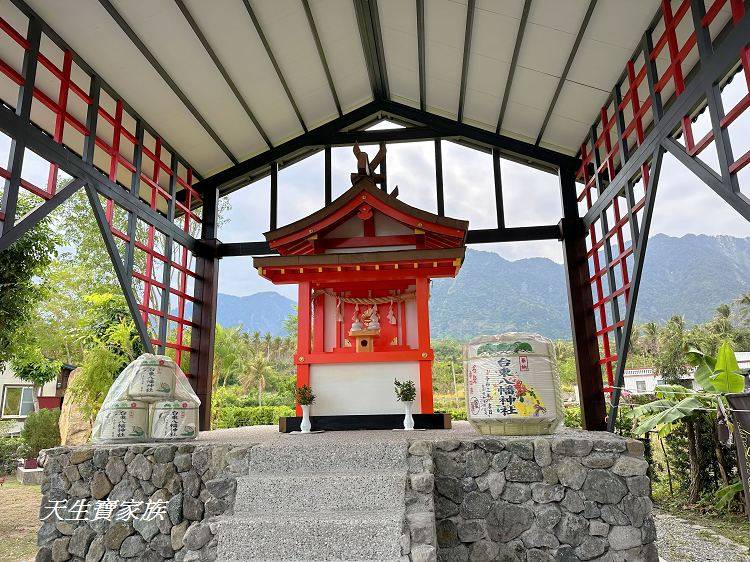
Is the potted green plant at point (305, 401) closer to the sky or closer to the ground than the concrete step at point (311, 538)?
closer to the sky

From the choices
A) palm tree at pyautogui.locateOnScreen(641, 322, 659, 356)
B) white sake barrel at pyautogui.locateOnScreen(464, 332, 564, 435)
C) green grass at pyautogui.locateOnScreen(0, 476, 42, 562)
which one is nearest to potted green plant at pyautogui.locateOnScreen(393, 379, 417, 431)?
white sake barrel at pyautogui.locateOnScreen(464, 332, 564, 435)

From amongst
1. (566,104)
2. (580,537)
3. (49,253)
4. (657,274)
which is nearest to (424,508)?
(580,537)

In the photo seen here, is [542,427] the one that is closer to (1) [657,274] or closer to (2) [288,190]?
(1) [657,274]

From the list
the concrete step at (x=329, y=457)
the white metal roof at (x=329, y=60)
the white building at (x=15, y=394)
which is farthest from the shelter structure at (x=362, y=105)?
the white building at (x=15, y=394)

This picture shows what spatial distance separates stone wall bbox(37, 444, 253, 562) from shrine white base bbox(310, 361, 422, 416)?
244 cm

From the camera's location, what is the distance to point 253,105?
7.95m

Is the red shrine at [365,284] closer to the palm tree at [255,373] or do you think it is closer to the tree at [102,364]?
the tree at [102,364]

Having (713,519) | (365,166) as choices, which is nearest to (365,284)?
(365,166)

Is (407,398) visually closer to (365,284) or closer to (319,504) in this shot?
(365,284)

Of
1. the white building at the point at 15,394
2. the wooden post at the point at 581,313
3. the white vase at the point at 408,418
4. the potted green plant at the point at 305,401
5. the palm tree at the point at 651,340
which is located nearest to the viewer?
the white vase at the point at 408,418

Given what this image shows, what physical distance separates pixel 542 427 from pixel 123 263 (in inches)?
220

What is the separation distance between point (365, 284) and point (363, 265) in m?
0.70

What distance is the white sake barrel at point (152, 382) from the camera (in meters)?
4.78

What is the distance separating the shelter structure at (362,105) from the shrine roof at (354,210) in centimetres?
178
